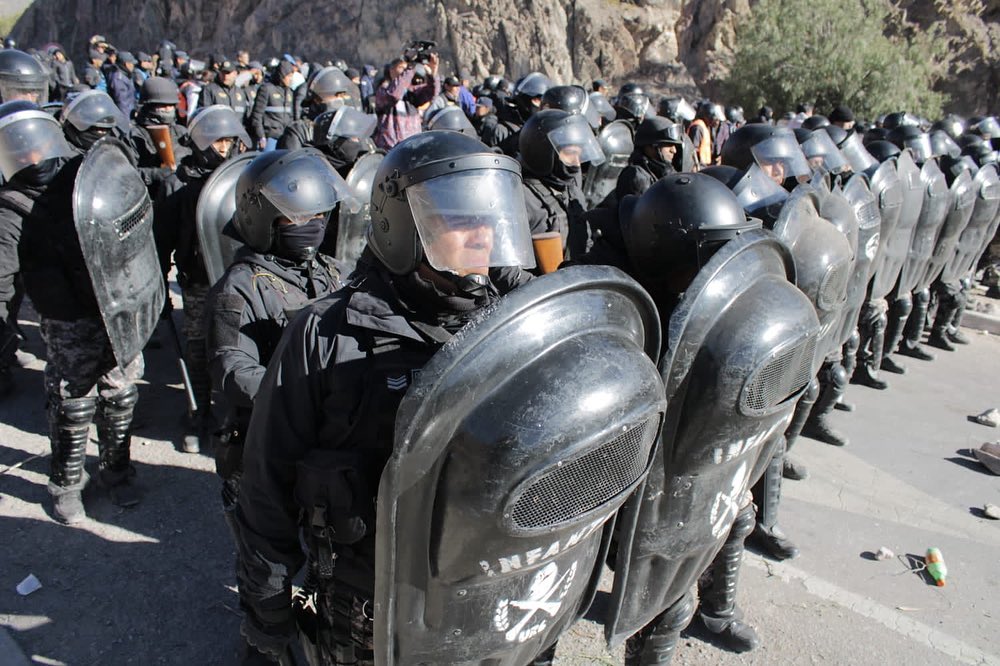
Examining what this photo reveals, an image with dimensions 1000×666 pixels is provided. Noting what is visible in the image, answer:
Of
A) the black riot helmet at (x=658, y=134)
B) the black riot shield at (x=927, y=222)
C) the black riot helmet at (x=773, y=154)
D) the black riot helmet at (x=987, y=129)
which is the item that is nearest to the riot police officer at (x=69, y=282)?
the black riot helmet at (x=658, y=134)

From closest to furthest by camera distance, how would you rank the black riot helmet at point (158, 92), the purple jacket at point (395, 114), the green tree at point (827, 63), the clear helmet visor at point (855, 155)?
the clear helmet visor at point (855, 155)
the black riot helmet at point (158, 92)
the purple jacket at point (395, 114)
the green tree at point (827, 63)

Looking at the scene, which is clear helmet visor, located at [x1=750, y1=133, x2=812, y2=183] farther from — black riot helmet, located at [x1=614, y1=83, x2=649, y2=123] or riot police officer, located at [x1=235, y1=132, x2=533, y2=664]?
black riot helmet, located at [x1=614, y1=83, x2=649, y2=123]

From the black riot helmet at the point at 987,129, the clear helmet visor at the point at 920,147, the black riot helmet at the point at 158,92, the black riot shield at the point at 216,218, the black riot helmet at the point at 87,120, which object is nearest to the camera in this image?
the black riot shield at the point at 216,218

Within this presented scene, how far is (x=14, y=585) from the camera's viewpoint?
334cm

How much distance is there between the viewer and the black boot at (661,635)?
101 inches

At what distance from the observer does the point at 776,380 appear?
189cm

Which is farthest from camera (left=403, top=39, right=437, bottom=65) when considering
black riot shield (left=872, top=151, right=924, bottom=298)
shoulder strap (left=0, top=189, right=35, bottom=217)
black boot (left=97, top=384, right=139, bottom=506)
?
black boot (left=97, top=384, right=139, bottom=506)

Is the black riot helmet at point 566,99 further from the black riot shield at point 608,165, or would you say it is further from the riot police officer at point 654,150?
the riot police officer at point 654,150

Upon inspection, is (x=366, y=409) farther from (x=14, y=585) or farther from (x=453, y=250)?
(x=14, y=585)

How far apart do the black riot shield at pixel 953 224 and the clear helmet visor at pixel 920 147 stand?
958 millimetres

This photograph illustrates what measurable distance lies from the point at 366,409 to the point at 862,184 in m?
3.95

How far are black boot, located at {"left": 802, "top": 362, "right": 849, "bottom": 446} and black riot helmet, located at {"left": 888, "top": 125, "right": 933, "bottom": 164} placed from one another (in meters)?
3.47

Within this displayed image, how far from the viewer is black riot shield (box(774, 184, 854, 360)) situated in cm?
276

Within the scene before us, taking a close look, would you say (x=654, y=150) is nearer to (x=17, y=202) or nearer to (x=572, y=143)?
(x=572, y=143)
